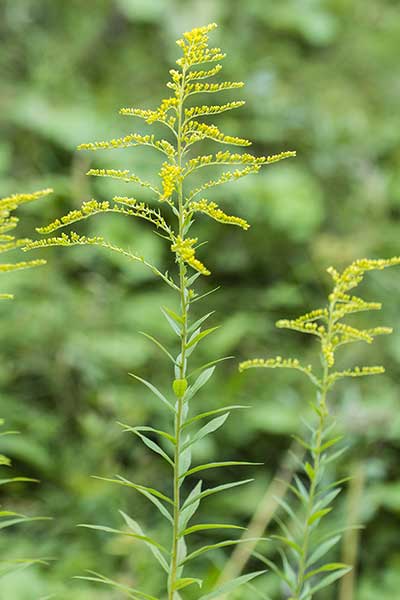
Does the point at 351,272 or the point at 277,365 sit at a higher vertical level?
the point at 351,272

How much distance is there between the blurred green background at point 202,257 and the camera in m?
3.66

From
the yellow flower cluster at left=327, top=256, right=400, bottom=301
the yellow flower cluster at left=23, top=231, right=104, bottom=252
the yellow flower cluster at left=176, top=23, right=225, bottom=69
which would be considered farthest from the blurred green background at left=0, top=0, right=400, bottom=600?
the yellow flower cluster at left=176, top=23, right=225, bottom=69

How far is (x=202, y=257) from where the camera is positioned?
5148 mm

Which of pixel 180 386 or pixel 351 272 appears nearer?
pixel 180 386

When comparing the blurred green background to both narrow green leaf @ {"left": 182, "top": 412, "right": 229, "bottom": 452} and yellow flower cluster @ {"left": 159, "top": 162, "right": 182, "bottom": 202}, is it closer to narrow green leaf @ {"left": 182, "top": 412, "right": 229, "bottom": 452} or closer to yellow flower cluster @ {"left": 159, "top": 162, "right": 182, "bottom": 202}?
narrow green leaf @ {"left": 182, "top": 412, "right": 229, "bottom": 452}

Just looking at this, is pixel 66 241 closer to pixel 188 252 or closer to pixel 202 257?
pixel 188 252

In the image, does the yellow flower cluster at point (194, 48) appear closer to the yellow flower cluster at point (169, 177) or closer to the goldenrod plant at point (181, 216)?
the goldenrod plant at point (181, 216)

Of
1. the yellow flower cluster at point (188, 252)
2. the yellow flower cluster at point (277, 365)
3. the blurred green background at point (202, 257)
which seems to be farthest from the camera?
the blurred green background at point (202, 257)

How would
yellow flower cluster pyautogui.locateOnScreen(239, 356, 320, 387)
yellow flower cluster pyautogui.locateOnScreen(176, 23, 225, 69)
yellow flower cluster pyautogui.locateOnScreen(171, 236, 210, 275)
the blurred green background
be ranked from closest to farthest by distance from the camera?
yellow flower cluster pyautogui.locateOnScreen(171, 236, 210, 275) → yellow flower cluster pyautogui.locateOnScreen(176, 23, 225, 69) → yellow flower cluster pyautogui.locateOnScreen(239, 356, 320, 387) → the blurred green background

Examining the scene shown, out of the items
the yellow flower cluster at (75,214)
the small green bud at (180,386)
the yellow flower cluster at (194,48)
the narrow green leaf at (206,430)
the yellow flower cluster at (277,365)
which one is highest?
the yellow flower cluster at (194,48)

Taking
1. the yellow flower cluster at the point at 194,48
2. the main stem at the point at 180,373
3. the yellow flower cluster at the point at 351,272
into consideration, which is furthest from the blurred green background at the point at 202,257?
the yellow flower cluster at the point at 194,48

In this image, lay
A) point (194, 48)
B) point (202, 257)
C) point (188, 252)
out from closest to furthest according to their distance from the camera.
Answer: point (188, 252), point (194, 48), point (202, 257)

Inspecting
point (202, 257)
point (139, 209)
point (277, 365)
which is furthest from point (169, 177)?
point (202, 257)

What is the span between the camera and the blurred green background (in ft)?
12.0
